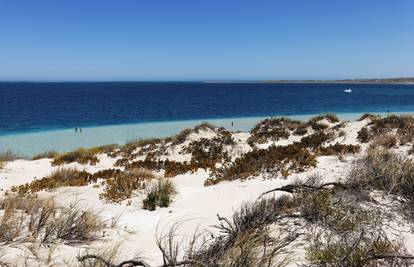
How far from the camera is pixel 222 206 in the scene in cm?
669

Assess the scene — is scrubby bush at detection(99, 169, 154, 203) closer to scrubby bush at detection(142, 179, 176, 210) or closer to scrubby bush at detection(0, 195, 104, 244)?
scrubby bush at detection(142, 179, 176, 210)

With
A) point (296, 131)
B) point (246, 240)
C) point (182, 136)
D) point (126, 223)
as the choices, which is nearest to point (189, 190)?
point (126, 223)

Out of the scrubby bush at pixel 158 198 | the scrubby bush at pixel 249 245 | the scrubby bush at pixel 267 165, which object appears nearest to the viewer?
the scrubby bush at pixel 249 245

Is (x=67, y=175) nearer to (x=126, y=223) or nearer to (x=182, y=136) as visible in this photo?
(x=126, y=223)

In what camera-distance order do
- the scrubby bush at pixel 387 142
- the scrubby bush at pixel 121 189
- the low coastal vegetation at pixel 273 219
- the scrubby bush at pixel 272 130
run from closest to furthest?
the low coastal vegetation at pixel 273 219 < the scrubby bush at pixel 121 189 < the scrubby bush at pixel 387 142 < the scrubby bush at pixel 272 130

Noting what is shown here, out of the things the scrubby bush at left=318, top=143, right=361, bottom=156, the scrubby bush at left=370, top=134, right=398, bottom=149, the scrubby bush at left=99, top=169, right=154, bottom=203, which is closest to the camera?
the scrubby bush at left=99, top=169, right=154, bottom=203

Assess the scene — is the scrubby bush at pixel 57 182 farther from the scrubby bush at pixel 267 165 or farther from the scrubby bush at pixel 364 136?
the scrubby bush at pixel 364 136

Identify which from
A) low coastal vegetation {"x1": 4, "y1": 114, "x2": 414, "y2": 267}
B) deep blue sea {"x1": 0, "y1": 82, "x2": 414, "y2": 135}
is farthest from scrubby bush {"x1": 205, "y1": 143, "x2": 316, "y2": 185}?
deep blue sea {"x1": 0, "y1": 82, "x2": 414, "y2": 135}

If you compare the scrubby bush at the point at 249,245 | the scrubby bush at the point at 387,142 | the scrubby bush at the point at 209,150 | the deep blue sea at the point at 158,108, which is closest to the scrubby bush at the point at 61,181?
the scrubby bush at the point at 209,150

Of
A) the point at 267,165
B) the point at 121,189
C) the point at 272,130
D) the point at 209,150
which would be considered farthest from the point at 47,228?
the point at 272,130

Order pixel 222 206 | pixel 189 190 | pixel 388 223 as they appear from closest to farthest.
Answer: pixel 388 223 → pixel 222 206 → pixel 189 190

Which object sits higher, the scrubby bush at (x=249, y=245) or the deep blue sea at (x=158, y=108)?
the scrubby bush at (x=249, y=245)

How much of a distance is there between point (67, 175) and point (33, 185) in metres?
1.44

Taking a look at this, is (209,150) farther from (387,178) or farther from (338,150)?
(387,178)
